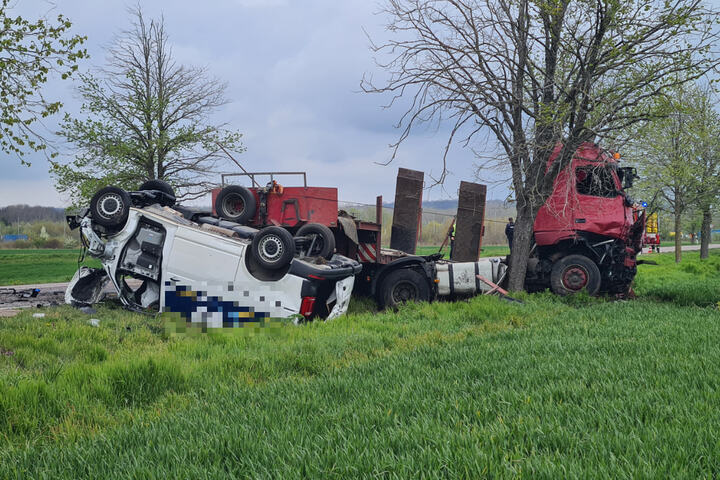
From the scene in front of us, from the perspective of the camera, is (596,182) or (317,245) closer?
(317,245)

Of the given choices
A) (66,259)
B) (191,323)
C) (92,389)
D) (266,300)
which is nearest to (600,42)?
(266,300)

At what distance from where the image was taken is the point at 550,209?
10.7 metres

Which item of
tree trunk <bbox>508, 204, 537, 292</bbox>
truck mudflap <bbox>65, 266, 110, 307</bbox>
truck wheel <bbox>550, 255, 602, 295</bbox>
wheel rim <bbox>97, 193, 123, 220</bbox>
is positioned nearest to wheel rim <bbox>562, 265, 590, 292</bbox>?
truck wheel <bbox>550, 255, 602, 295</bbox>

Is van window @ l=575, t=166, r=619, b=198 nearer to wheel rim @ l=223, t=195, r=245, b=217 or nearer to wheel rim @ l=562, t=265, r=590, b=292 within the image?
wheel rim @ l=562, t=265, r=590, b=292

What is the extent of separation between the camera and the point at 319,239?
9.29m

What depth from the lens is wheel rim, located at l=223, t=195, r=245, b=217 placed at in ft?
33.6

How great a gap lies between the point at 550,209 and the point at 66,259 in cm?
3727

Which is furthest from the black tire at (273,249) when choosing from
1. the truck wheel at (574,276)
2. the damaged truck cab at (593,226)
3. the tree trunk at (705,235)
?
the tree trunk at (705,235)

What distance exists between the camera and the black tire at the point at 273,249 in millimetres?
A: 7285

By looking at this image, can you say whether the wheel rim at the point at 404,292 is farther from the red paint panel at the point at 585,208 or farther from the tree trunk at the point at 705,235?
the tree trunk at the point at 705,235

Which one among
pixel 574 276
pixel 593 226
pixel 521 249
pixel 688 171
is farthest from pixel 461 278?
pixel 688 171

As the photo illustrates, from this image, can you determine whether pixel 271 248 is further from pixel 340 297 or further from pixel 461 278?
pixel 461 278

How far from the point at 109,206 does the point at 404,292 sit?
19.1 ft

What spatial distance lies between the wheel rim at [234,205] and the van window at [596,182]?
7.17 m
